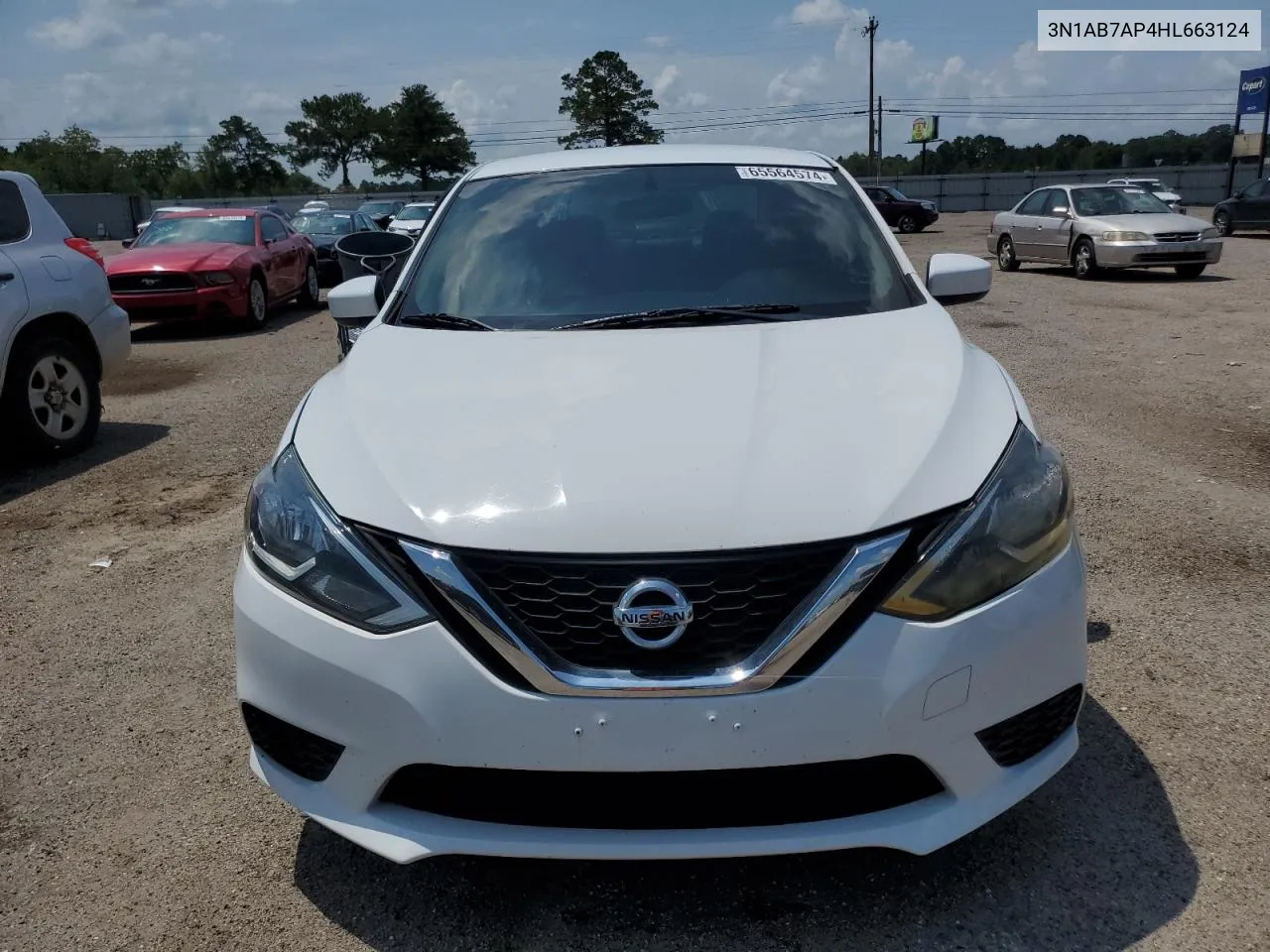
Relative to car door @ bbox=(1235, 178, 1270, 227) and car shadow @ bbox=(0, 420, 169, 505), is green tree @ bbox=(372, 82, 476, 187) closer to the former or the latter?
car door @ bbox=(1235, 178, 1270, 227)

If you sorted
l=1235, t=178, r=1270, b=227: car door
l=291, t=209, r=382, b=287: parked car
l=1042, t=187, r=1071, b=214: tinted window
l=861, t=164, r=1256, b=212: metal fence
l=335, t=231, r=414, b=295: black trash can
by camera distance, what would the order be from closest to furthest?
l=335, t=231, r=414, b=295: black trash can, l=1042, t=187, r=1071, b=214: tinted window, l=291, t=209, r=382, b=287: parked car, l=1235, t=178, r=1270, b=227: car door, l=861, t=164, r=1256, b=212: metal fence

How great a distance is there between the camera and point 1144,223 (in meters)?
15.7

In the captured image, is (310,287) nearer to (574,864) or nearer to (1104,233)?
(1104,233)

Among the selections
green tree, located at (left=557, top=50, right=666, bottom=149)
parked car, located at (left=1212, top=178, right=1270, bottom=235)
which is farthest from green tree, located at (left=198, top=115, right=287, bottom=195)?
parked car, located at (left=1212, top=178, right=1270, bottom=235)

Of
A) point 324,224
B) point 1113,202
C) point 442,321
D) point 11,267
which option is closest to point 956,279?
point 442,321

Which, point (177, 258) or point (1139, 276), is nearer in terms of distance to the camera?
point (177, 258)

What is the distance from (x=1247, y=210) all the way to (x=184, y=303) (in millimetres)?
23512

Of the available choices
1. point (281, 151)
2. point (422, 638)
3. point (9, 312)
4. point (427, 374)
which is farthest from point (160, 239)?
point (281, 151)

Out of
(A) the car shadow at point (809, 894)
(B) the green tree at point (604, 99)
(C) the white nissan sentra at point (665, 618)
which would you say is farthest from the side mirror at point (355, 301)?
(B) the green tree at point (604, 99)

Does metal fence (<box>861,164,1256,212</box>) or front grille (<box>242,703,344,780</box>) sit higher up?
front grille (<box>242,703,344,780</box>)

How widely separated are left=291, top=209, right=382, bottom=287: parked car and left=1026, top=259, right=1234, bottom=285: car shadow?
38.0 ft

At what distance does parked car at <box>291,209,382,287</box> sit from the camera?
18.2 m

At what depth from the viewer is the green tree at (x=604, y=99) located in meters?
79.4

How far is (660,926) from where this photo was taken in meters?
2.18
